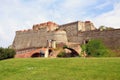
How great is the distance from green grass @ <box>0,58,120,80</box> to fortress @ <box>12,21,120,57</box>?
30.9 meters

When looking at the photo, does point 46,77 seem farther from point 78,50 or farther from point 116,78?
point 78,50

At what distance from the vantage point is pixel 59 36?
61.5m

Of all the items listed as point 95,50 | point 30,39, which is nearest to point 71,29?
point 30,39

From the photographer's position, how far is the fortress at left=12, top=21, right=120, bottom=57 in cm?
5444

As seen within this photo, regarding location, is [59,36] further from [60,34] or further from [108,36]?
[108,36]

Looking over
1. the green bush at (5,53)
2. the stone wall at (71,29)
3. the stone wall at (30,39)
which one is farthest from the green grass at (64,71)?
the stone wall at (30,39)

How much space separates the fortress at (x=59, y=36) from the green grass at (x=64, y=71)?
101ft

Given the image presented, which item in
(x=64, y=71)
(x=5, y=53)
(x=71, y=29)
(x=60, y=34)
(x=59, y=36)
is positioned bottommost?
(x=64, y=71)

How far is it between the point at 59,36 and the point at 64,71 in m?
41.4

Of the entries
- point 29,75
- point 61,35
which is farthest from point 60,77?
point 61,35

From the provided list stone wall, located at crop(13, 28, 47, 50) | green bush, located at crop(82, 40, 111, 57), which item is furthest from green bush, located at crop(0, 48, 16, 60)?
stone wall, located at crop(13, 28, 47, 50)

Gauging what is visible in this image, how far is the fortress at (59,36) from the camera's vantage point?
179 feet

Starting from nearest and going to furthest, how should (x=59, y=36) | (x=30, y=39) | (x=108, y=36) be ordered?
(x=108, y=36) → (x=59, y=36) → (x=30, y=39)

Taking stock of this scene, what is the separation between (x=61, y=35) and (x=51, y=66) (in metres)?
39.1
